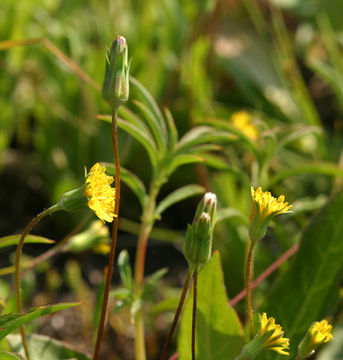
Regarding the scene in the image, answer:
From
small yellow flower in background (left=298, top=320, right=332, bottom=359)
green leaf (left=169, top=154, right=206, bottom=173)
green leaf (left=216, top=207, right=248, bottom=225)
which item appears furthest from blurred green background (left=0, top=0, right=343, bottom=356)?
small yellow flower in background (left=298, top=320, right=332, bottom=359)

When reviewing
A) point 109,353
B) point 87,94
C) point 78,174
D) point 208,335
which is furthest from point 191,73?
point 208,335

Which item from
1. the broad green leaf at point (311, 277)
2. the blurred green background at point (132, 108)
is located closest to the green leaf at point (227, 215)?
the broad green leaf at point (311, 277)

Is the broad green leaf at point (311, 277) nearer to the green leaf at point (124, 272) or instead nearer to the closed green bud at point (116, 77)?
the green leaf at point (124, 272)

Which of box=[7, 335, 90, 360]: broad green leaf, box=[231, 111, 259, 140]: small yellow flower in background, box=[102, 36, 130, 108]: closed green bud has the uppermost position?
box=[102, 36, 130, 108]: closed green bud

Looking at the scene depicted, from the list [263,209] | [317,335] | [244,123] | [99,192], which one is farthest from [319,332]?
[244,123]

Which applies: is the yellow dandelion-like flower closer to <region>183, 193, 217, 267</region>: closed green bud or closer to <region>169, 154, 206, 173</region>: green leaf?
<region>183, 193, 217, 267</region>: closed green bud

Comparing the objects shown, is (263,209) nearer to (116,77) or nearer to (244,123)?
(116,77)
